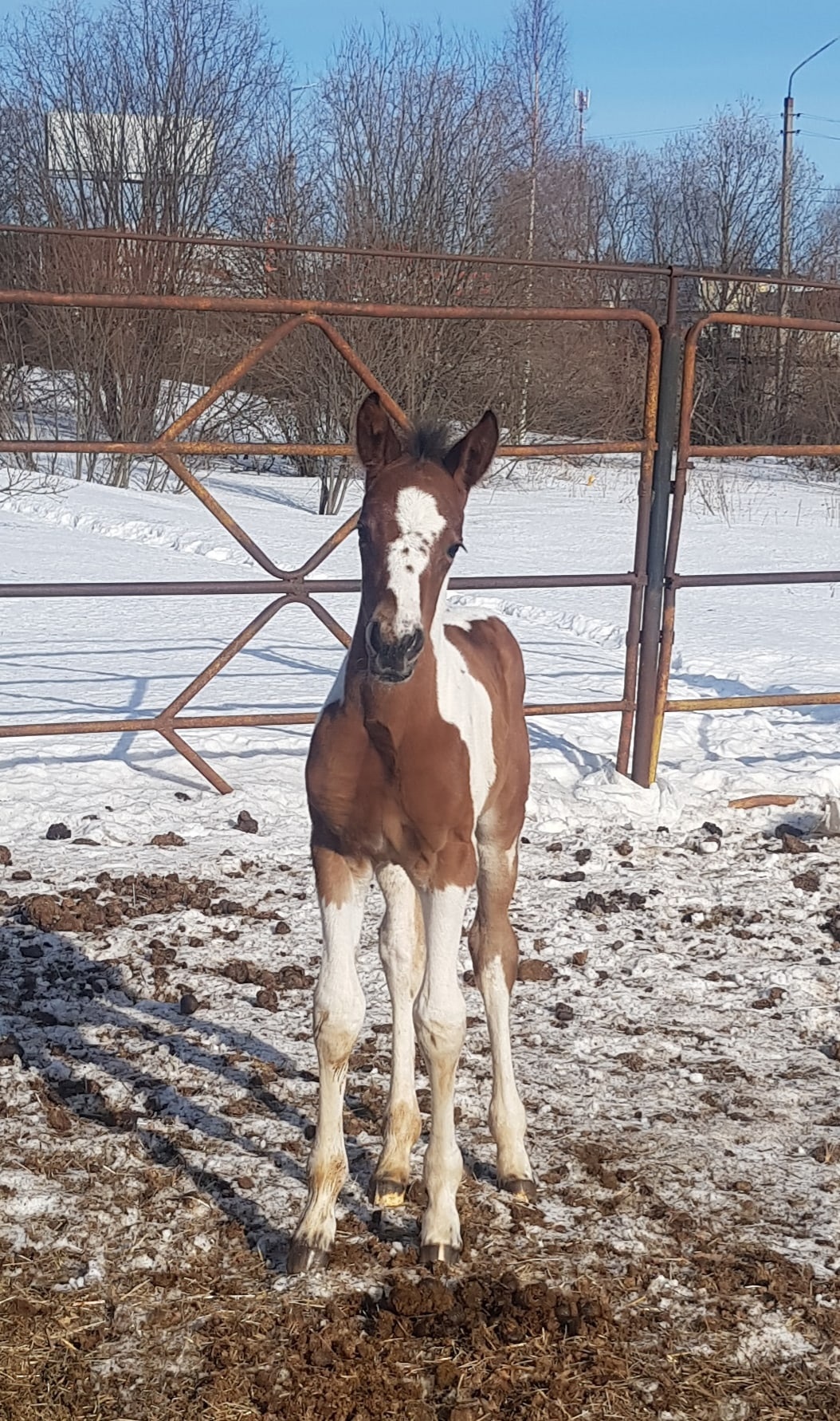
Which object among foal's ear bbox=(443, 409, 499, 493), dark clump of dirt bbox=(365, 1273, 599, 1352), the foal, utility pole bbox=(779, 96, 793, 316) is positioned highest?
utility pole bbox=(779, 96, 793, 316)

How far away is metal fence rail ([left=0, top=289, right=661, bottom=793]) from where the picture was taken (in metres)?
5.11

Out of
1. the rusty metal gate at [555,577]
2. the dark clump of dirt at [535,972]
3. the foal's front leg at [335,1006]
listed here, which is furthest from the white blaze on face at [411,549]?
the rusty metal gate at [555,577]

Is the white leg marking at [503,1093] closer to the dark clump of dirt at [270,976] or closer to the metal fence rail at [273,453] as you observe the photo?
the dark clump of dirt at [270,976]

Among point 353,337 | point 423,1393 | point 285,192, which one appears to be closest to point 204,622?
point 353,337

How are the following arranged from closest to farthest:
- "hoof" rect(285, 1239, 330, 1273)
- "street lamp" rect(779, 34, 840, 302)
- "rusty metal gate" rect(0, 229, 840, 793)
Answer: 1. "hoof" rect(285, 1239, 330, 1273)
2. "rusty metal gate" rect(0, 229, 840, 793)
3. "street lamp" rect(779, 34, 840, 302)

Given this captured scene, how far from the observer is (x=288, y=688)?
297 inches

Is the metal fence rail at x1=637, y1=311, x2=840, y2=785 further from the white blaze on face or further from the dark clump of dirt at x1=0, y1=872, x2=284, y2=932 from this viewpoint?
the white blaze on face

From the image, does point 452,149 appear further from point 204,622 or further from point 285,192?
point 204,622

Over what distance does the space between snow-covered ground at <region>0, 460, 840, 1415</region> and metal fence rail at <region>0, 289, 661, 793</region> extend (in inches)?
14.2

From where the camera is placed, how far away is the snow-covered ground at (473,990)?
2.94 meters

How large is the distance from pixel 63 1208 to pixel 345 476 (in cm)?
1195

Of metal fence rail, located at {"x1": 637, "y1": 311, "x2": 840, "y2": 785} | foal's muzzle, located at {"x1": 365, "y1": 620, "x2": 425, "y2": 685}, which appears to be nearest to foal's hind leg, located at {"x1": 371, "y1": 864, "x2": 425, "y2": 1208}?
foal's muzzle, located at {"x1": 365, "y1": 620, "x2": 425, "y2": 685}

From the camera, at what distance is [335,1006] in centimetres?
283

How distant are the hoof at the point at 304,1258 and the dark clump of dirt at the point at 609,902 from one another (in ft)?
7.22
